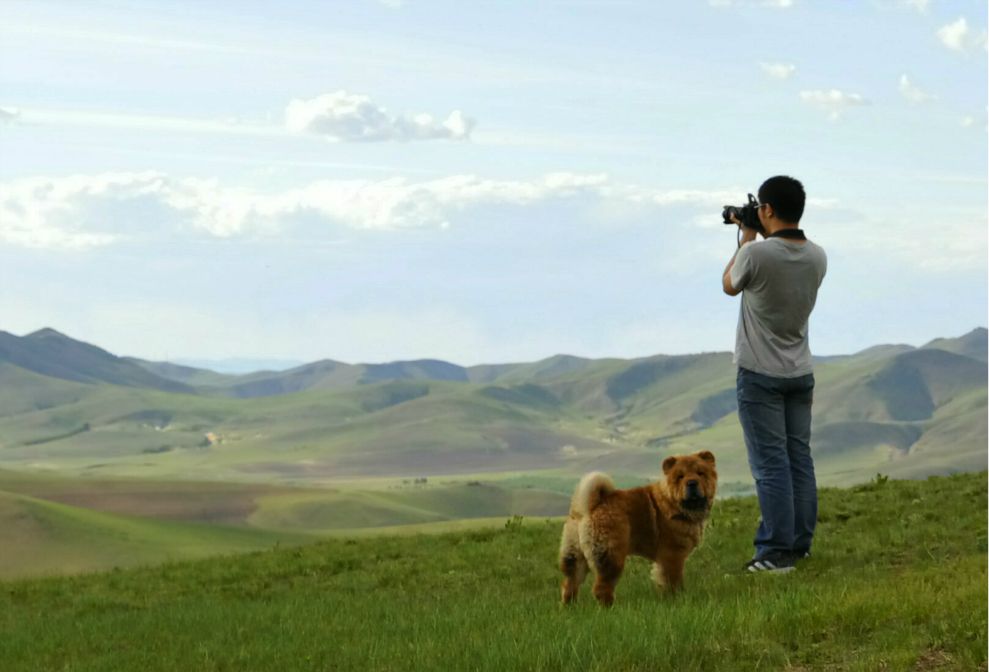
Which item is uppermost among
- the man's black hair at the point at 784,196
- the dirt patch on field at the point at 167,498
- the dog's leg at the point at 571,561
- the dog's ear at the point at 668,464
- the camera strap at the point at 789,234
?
the man's black hair at the point at 784,196

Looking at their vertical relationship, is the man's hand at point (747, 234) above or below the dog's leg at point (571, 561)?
above

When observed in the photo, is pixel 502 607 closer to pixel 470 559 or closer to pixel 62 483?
pixel 470 559

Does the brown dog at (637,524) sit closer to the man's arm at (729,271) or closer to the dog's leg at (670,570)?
the dog's leg at (670,570)

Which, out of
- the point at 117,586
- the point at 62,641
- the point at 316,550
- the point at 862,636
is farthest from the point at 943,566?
the point at 117,586

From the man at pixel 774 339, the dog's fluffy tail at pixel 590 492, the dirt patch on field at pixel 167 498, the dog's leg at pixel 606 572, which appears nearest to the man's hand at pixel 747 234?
the man at pixel 774 339

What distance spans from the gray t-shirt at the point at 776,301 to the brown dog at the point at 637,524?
1.39 metres

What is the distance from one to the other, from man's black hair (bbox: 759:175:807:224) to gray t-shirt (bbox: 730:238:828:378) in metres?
0.26

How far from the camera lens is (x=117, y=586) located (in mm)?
19938

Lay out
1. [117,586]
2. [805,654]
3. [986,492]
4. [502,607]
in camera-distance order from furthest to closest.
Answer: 1. [117,586]
2. [986,492]
3. [502,607]
4. [805,654]

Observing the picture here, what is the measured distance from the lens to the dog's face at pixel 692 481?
9.75m

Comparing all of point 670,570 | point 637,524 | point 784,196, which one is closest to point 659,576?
point 670,570

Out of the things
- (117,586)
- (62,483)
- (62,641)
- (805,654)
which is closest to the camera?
(805,654)

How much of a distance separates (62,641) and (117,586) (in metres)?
7.19

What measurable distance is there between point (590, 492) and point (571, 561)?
0.71m
